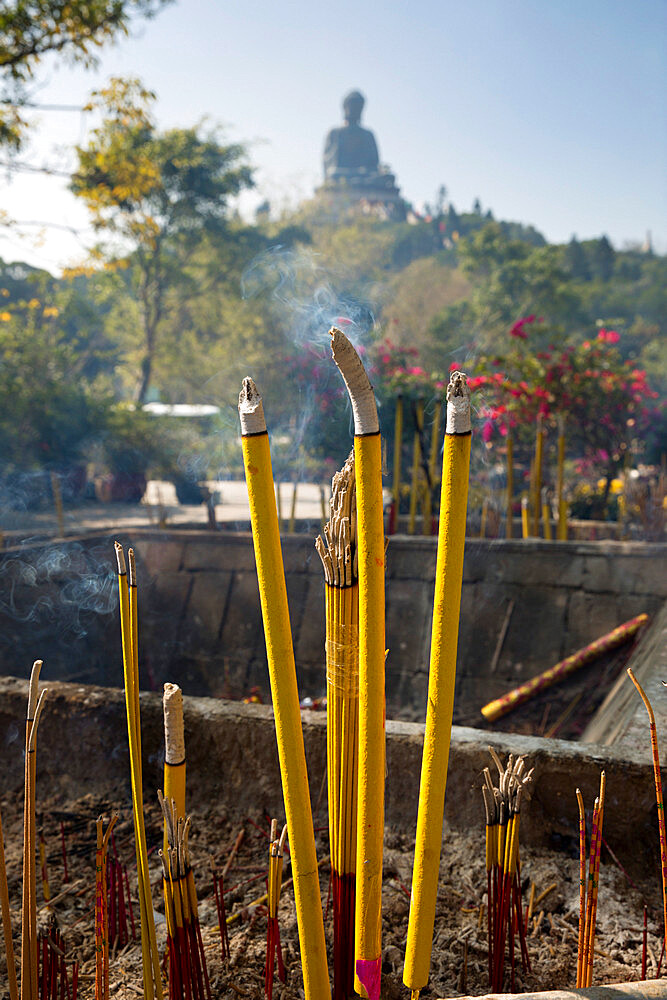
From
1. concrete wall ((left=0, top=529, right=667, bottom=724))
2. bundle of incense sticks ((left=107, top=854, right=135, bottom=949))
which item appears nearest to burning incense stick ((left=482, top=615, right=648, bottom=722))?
concrete wall ((left=0, top=529, right=667, bottom=724))

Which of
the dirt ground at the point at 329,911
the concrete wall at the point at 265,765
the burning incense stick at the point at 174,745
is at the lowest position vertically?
the dirt ground at the point at 329,911

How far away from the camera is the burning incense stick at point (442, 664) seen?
2.85 feet

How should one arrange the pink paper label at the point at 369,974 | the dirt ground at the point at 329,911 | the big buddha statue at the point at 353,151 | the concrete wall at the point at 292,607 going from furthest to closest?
1. the big buddha statue at the point at 353,151
2. the concrete wall at the point at 292,607
3. the dirt ground at the point at 329,911
4. the pink paper label at the point at 369,974

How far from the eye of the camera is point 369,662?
0.91 m

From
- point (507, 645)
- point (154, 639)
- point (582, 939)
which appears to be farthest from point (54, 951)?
point (154, 639)

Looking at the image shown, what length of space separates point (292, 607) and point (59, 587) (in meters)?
1.29

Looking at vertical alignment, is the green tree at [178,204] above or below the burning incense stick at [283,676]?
above

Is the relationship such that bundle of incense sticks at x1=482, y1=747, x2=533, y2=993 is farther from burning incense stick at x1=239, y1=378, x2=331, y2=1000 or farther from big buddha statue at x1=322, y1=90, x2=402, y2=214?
big buddha statue at x1=322, y1=90, x2=402, y2=214

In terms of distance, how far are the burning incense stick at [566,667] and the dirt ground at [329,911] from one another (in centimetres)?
147

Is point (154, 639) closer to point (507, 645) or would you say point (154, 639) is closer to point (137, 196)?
point (507, 645)

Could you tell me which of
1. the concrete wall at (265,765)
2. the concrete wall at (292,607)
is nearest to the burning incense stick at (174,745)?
the concrete wall at (265,765)

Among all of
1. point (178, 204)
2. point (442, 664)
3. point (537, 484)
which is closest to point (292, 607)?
point (537, 484)

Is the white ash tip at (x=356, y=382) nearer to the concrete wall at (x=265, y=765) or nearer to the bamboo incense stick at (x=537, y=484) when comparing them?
the concrete wall at (x=265, y=765)

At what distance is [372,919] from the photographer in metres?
0.95
